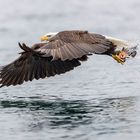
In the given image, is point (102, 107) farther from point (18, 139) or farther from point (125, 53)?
point (18, 139)

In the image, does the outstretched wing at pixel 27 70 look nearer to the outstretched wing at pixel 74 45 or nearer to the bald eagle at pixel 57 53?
the bald eagle at pixel 57 53

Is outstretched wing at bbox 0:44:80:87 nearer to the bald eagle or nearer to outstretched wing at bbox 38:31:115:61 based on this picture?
the bald eagle

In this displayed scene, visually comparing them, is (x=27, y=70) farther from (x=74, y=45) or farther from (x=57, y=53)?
(x=57, y=53)

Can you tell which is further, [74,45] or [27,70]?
[27,70]

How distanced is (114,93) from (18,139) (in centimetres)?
281

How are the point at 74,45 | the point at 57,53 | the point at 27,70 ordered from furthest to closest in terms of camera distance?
the point at 27,70, the point at 74,45, the point at 57,53

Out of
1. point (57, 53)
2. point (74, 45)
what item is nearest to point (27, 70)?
point (74, 45)

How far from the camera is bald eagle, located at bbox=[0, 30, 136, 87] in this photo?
12586 millimetres

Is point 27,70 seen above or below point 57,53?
below

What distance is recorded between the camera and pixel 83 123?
42.3ft

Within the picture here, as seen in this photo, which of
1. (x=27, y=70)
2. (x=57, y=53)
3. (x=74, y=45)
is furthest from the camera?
(x=27, y=70)

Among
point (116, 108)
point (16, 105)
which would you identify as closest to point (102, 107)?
point (116, 108)

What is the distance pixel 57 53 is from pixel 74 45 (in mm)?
358

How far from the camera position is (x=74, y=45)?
12703 mm
